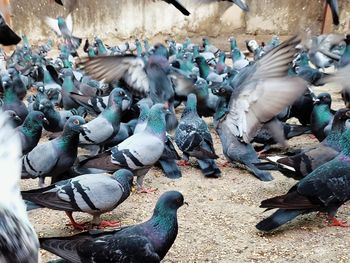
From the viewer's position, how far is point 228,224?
4359 mm

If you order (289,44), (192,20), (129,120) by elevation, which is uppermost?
(289,44)

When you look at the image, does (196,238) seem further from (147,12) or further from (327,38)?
(147,12)

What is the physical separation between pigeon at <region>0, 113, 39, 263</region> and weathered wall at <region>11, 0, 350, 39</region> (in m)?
17.0

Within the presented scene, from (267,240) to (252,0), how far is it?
1516 cm

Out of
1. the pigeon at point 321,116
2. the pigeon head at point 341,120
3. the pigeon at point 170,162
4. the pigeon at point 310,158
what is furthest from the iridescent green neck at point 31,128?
the pigeon at point 321,116

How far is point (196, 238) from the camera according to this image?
411cm

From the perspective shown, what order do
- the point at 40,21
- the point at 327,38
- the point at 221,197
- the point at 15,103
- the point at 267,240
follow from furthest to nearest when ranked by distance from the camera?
1. the point at 40,21
2. the point at 327,38
3. the point at 15,103
4. the point at 221,197
5. the point at 267,240

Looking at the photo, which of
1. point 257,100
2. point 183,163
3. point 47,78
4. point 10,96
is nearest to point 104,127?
point 183,163

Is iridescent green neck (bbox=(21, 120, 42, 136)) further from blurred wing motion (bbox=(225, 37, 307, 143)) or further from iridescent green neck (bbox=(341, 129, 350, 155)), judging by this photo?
iridescent green neck (bbox=(341, 129, 350, 155))

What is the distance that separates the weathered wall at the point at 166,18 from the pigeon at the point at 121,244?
15239mm

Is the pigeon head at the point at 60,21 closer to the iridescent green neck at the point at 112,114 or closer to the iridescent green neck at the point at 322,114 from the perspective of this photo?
the iridescent green neck at the point at 112,114

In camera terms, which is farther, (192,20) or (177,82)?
(192,20)

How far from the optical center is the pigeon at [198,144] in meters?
5.54

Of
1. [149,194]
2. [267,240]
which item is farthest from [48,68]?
[267,240]
